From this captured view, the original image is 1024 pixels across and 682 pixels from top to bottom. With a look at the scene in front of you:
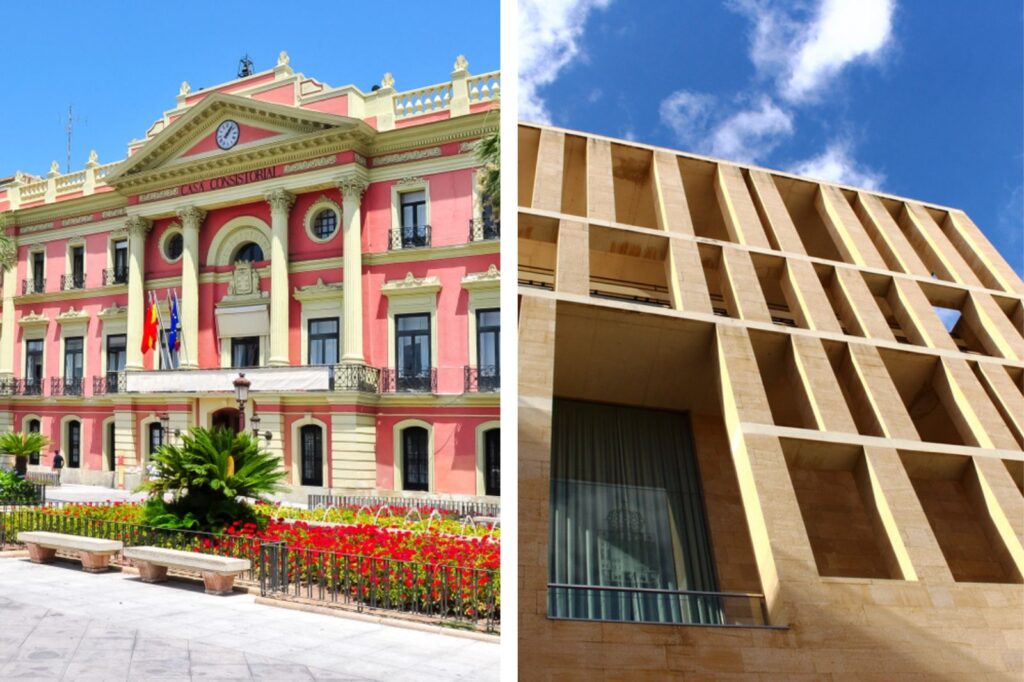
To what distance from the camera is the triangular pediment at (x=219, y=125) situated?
20984 millimetres

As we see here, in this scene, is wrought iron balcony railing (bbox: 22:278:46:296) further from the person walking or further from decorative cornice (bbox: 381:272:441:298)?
decorative cornice (bbox: 381:272:441:298)

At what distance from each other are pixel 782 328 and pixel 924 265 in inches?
282

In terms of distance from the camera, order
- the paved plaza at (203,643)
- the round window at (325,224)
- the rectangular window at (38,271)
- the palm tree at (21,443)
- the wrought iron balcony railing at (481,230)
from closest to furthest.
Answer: the paved plaza at (203,643) < the palm tree at (21,443) < the rectangular window at (38,271) < the wrought iron balcony railing at (481,230) < the round window at (325,224)

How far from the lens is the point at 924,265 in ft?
51.2

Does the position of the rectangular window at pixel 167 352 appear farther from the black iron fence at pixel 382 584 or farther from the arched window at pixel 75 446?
the black iron fence at pixel 382 584

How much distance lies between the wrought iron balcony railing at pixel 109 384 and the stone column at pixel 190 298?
2.96 metres

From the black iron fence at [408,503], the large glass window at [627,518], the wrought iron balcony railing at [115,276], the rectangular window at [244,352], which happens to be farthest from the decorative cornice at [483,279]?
the large glass window at [627,518]

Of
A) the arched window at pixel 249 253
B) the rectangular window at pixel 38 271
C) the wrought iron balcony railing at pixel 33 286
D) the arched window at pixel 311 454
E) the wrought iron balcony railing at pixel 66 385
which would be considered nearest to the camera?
the wrought iron balcony railing at pixel 33 286

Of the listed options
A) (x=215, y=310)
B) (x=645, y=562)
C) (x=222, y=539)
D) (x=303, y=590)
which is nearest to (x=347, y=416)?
(x=215, y=310)

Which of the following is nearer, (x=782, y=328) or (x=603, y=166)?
(x=782, y=328)

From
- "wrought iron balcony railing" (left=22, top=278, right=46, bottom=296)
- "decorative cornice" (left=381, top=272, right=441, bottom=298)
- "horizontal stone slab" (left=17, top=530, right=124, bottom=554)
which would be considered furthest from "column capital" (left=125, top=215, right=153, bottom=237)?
"horizontal stone slab" (left=17, top=530, right=124, bottom=554)

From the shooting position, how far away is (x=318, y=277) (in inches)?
939

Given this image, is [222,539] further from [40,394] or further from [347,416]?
[347,416]

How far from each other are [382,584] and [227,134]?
1812cm
